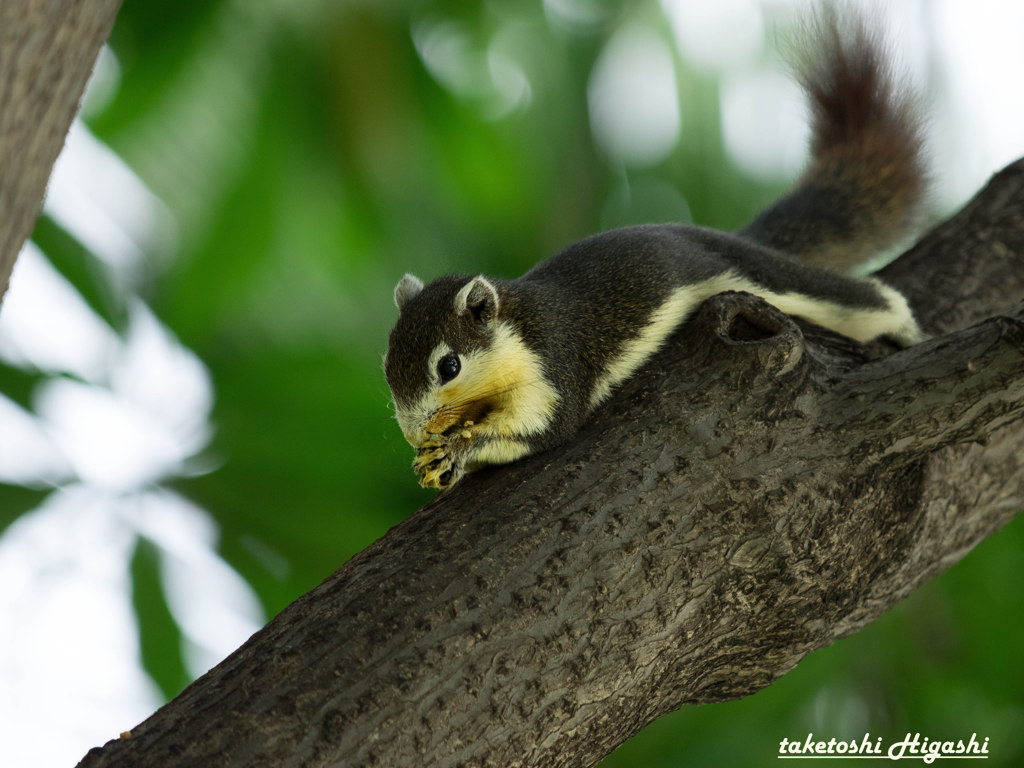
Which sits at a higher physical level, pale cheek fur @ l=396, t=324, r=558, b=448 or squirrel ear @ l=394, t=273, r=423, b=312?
A: squirrel ear @ l=394, t=273, r=423, b=312

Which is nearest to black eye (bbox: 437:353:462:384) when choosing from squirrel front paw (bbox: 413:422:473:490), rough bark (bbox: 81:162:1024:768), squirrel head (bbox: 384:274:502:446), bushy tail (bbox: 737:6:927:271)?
squirrel head (bbox: 384:274:502:446)

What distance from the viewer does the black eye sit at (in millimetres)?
2384

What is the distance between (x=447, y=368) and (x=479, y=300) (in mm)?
224

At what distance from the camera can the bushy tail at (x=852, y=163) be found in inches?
130

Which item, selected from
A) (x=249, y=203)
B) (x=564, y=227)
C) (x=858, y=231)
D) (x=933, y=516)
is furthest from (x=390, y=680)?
(x=564, y=227)

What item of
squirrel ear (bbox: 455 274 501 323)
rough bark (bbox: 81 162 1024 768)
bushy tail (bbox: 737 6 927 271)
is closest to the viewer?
rough bark (bbox: 81 162 1024 768)

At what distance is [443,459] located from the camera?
2350mm

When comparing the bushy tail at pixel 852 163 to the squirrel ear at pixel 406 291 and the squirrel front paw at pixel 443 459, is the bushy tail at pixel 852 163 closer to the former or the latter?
the squirrel ear at pixel 406 291

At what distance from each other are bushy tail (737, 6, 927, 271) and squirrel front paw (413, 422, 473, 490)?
150cm

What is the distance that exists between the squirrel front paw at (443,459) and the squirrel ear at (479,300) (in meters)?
0.32

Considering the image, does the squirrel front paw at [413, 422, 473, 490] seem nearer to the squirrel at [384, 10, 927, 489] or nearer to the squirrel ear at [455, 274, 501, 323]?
the squirrel at [384, 10, 927, 489]

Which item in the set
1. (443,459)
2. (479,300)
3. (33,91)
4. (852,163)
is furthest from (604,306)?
(33,91)

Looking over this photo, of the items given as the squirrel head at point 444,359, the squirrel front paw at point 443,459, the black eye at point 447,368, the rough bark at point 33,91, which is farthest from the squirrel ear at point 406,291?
the rough bark at point 33,91

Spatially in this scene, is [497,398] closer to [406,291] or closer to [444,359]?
[444,359]
